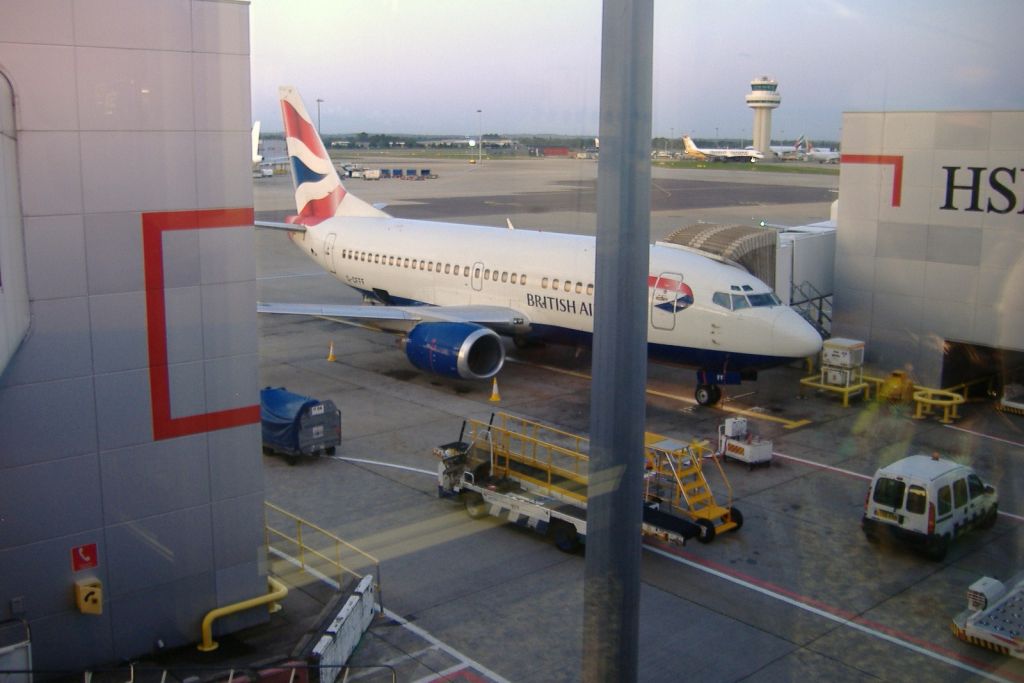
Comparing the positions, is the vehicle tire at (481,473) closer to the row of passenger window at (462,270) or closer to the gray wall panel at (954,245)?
the row of passenger window at (462,270)

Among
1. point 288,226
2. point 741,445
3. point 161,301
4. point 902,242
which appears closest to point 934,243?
point 902,242

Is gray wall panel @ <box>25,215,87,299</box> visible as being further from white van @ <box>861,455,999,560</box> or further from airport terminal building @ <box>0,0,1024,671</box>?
white van @ <box>861,455,999,560</box>

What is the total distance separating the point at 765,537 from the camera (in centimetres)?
947

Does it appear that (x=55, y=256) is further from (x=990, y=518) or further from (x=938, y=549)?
(x=990, y=518)

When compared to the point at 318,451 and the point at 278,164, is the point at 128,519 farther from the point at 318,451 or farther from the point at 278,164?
the point at 278,164

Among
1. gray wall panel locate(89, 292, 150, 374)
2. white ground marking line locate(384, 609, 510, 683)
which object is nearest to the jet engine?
white ground marking line locate(384, 609, 510, 683)

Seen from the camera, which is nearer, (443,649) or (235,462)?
(443,649)

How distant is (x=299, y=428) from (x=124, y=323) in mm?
4970

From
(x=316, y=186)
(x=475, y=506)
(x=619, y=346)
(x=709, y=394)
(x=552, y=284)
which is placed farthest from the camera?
(x=316, y=186)

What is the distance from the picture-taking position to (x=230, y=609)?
7289mm

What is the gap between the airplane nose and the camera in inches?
520

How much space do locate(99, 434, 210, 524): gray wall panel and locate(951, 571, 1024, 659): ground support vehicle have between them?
19.4 feet

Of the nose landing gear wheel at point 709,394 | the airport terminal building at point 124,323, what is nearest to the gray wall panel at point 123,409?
the airport terminal building at point 124,323

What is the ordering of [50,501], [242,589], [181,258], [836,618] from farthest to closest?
[836,618], [242,589], [181,258], [50,501]
